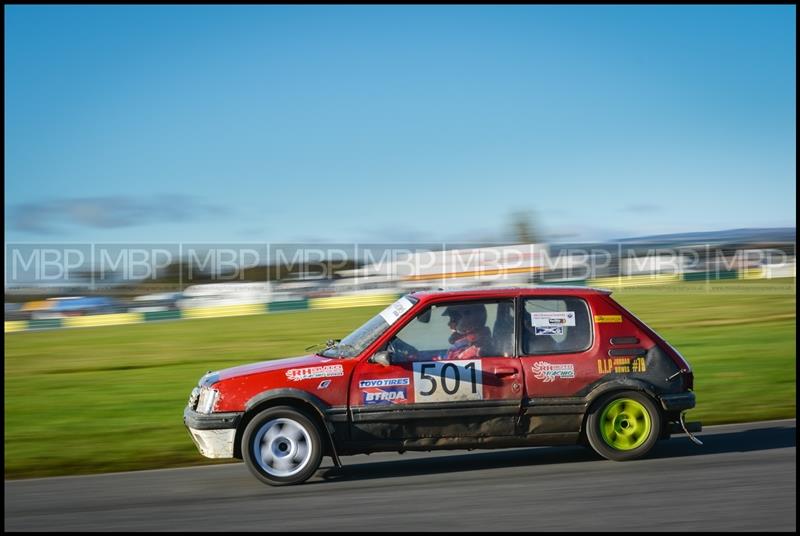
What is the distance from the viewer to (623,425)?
7.11 meters

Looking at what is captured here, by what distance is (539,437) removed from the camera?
275 inches

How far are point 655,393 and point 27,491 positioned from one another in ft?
17.1

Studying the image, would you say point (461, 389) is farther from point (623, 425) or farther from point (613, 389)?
point (623, 425)

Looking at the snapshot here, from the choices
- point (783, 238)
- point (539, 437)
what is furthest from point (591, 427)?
point (783, 238)

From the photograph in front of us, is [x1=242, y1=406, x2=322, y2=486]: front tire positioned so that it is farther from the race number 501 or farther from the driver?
the driver

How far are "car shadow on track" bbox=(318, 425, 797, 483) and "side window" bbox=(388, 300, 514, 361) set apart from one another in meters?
0.99

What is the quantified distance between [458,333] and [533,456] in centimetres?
146

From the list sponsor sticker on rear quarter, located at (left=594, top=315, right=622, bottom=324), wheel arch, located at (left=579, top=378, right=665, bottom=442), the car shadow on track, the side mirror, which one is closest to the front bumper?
the car shadow on track

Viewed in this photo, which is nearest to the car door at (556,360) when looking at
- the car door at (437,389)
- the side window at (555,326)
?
the side window at (555,326)

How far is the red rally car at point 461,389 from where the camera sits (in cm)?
679

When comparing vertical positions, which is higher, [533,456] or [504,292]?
[504,292]

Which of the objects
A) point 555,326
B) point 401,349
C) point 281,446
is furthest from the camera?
point 555,326

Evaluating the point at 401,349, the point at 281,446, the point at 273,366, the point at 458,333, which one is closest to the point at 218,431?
the point at 281,446

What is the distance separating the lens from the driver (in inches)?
278
